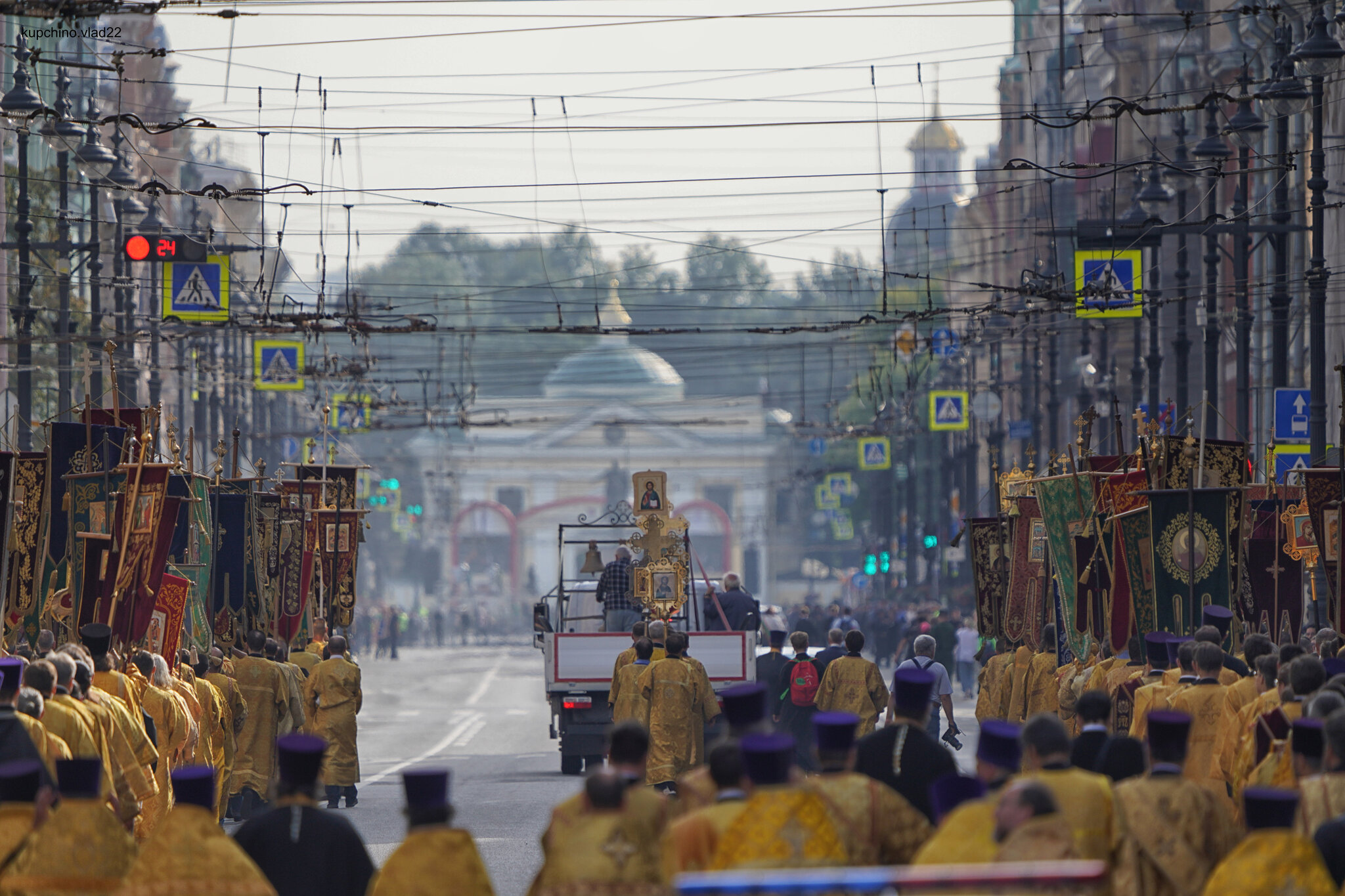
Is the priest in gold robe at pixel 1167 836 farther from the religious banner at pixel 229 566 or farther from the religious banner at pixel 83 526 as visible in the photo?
the religious banner at pixel 229 566

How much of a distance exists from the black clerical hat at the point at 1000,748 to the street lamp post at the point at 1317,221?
13814mm

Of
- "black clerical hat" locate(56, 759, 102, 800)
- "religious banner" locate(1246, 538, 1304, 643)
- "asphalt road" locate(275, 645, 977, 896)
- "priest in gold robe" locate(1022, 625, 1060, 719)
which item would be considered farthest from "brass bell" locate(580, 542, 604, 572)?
"black clerical hat" locate(56, 759, 102, 800)

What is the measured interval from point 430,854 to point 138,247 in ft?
56.1

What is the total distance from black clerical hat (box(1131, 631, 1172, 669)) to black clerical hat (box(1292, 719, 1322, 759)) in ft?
19.8

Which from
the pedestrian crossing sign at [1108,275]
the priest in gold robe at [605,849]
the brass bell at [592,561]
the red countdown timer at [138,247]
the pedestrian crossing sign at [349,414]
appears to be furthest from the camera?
the pedestrian crossing sign at [349,414]

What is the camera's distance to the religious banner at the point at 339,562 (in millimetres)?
25234

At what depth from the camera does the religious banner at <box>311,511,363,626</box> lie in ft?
82.8

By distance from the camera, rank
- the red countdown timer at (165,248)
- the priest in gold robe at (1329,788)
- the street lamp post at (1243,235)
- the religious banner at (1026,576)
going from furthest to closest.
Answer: the street lamp post at (1243,235) < the red countdown timer at (165,248) < the religious banner at (1026,576) < the priest in gold robe at (1329,788)

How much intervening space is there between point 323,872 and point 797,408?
102m

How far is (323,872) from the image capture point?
9.12 metres

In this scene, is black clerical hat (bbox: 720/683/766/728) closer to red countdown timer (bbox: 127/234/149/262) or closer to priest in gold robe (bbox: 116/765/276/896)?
priest in gold robe (bbox: 116/765/276/896)

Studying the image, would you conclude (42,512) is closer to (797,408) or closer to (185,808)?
(185,808)

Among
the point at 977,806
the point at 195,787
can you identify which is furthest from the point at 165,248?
the point at 977,806

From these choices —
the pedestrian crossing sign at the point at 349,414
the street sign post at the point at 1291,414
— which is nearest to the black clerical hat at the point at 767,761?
the street sign post at the point at 1291,414
